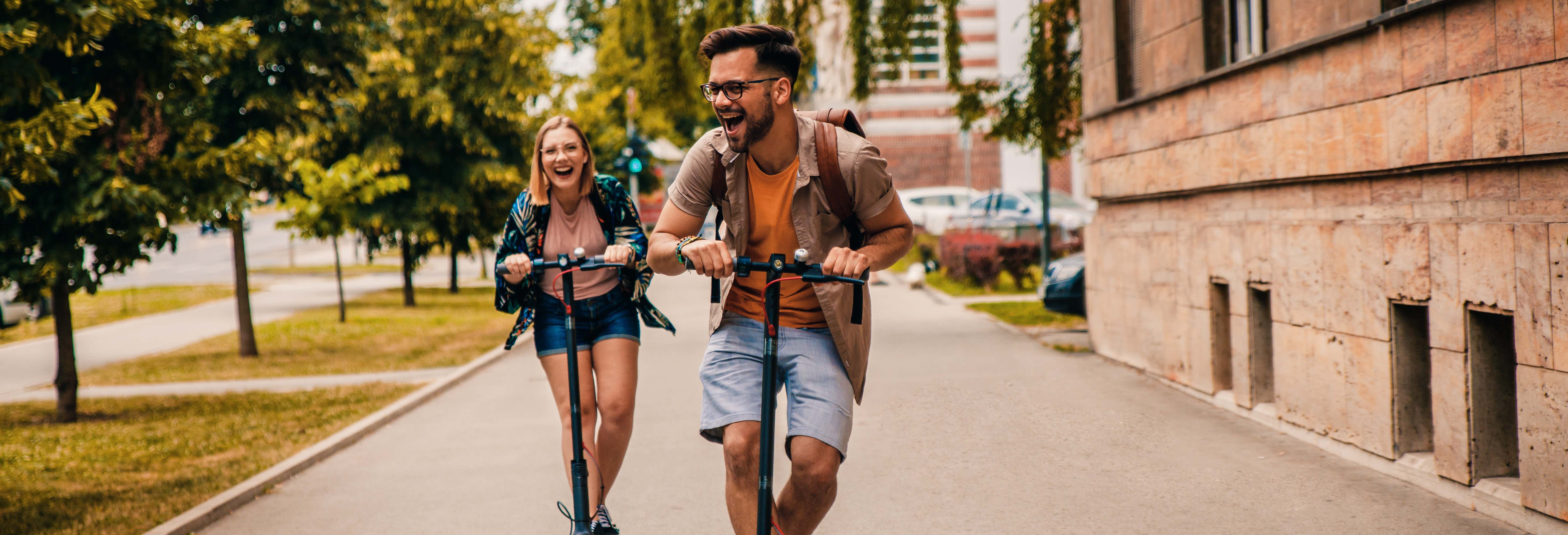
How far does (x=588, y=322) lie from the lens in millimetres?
5039

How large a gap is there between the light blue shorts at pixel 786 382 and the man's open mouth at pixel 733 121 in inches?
23.5

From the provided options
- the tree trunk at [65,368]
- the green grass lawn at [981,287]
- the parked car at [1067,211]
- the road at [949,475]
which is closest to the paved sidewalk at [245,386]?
the tree trunk at [65,368]

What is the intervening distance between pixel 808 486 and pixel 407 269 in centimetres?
2229

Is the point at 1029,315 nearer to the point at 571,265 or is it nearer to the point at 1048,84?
the point at 1048,84

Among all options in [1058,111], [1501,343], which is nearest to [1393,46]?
[1501,343]

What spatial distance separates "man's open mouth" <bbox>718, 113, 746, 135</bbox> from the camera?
3.36m

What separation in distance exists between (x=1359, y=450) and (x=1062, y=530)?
2191 mm

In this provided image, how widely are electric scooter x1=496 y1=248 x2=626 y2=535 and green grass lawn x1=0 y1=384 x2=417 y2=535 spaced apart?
8.51ft

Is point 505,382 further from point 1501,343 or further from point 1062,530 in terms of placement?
point 1501,343

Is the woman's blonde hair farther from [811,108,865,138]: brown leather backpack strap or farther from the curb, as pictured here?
the curb

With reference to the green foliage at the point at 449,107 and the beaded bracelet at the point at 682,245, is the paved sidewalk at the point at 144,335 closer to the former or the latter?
the green foliage at the point at 449,107

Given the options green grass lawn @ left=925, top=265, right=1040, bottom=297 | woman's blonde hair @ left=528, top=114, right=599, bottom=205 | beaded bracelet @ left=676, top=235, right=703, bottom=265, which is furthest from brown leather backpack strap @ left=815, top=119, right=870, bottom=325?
green grass lawn @ left=925, top=265, right=1040, bottom=297

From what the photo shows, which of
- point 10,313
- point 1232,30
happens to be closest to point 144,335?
point 10,313

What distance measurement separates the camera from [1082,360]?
35.6 ft
